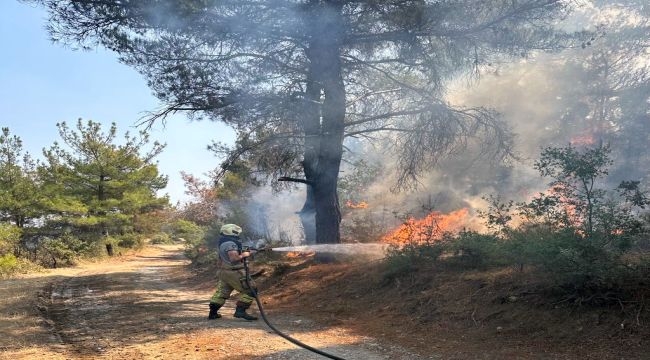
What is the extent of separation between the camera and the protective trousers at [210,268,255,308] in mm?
7914

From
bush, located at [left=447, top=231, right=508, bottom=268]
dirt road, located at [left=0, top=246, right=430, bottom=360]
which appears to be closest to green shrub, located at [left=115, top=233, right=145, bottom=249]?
dirt road, located at [left=0, top=246, right=430, bottom=360]

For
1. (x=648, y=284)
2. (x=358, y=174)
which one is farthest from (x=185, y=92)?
(x=358, y=174)

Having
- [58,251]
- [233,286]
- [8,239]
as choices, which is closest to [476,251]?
[233,286]

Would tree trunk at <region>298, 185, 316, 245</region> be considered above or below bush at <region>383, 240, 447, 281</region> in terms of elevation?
above

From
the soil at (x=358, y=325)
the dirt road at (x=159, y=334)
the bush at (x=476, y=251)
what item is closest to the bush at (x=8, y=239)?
the soil at (x=358, y=325)

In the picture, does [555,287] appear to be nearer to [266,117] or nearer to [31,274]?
[266,117]

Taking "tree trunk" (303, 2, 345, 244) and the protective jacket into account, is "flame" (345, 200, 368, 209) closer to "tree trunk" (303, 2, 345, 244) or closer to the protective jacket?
"tree trunk" (303, 2, 345, 244)

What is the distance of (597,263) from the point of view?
5344 mm

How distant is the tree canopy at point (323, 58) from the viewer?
9758mm

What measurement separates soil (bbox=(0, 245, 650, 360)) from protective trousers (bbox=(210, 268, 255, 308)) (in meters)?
0.36

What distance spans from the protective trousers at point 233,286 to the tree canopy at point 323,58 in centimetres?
428

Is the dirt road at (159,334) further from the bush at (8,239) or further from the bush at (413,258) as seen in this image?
the bush at (8,239)

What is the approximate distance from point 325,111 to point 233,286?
16.6 ft

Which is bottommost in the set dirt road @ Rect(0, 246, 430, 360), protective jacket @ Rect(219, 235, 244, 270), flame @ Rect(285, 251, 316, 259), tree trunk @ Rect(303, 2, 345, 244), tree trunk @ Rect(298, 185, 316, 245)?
dirt road @ Rect(0, 246, 430, 360)
